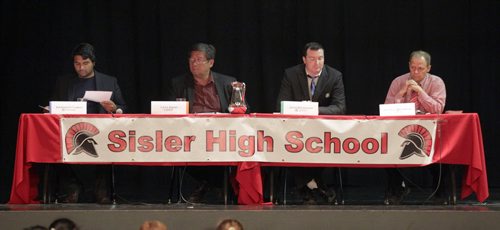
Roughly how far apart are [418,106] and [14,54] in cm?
395

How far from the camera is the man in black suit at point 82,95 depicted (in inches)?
209

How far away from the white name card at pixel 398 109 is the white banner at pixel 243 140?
0.08 meters

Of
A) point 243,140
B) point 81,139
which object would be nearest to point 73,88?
point 81,139

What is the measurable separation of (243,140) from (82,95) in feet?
4.73

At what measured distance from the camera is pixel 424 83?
5.57 meters

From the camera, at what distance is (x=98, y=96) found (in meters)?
5.30

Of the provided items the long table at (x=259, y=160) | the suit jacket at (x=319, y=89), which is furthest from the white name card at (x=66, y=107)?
the suit jacket at (x=319, y=89)

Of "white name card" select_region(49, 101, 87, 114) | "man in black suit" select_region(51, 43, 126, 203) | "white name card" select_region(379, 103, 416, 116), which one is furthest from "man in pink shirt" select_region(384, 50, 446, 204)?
"white name card" select_region(49, 101, 87, 114)

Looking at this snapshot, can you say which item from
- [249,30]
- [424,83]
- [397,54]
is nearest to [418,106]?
[424,83]

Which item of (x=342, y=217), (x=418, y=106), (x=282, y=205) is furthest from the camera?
(x=418, y=106)

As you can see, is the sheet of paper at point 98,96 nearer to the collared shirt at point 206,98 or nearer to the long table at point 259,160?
the long table at point 259,160

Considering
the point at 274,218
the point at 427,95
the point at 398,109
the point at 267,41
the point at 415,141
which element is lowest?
the point at 274,218

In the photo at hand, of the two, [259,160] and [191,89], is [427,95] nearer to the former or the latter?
[259,160]

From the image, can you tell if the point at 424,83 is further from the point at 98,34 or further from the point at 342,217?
the point at 98,34
